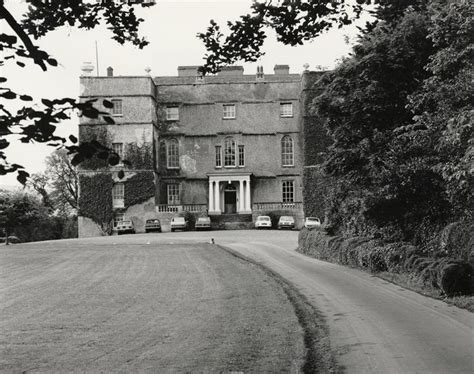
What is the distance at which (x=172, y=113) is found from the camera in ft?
170

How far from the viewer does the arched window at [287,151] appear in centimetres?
5188

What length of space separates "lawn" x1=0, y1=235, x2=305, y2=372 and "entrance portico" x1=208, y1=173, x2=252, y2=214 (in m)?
29.5

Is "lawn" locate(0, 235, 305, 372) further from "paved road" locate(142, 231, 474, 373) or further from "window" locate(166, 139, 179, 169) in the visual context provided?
"window" locate(166, 139, 179, 169)

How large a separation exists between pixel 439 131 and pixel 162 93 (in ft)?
129

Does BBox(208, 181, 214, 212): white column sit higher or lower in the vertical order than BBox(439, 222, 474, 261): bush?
higher

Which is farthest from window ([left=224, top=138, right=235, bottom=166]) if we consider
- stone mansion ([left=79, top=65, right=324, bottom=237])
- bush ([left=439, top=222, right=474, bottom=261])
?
bush ([left=439, top=222, right=474, bottom=261])

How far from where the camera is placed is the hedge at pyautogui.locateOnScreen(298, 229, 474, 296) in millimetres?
11953

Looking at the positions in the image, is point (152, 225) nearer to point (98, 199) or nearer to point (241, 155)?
point (98, 199)

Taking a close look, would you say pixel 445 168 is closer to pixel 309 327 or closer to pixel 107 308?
pixel 309 327

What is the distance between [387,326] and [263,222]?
35.5 m

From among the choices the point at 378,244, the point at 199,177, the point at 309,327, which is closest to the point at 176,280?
the point at 378,244

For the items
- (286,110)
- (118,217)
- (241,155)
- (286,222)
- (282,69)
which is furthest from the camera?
(282,69)

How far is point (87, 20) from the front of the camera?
645cm

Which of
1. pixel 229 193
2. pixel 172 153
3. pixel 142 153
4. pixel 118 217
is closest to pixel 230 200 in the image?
pixel 229 193
